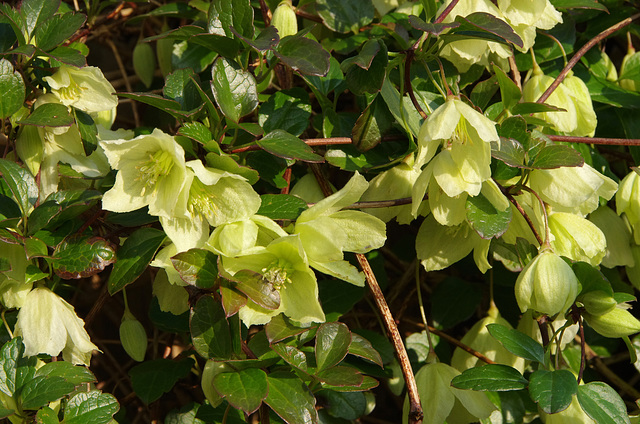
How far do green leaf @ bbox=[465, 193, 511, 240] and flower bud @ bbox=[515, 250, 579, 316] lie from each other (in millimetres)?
75

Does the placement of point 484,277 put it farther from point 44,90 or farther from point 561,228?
point 44,90

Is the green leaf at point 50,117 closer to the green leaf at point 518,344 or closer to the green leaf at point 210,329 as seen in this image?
the green leaf at point 210,329

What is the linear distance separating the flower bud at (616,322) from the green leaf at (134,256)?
0.62m

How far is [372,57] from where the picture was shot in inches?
32.1

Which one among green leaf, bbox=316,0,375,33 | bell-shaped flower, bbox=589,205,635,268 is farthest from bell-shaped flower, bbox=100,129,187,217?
bell-shaped flower, bbox=589,205,635,268

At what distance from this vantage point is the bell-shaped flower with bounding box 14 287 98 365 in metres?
0.83

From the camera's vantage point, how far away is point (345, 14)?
1.13 m

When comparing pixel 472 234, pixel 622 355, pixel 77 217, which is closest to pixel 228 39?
pixel 77 217

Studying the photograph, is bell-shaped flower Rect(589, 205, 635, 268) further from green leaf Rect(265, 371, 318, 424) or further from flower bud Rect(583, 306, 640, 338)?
green leaf Rect(265, 371, 318, 424)

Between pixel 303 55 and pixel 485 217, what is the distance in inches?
13.2

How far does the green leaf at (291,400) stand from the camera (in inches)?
30.4

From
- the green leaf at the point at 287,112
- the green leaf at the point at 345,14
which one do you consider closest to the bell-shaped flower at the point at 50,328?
the green leaf at the point at 287,112

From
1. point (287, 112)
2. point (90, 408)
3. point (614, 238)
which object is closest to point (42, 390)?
point (90, 408)

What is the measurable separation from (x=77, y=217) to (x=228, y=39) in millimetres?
339
